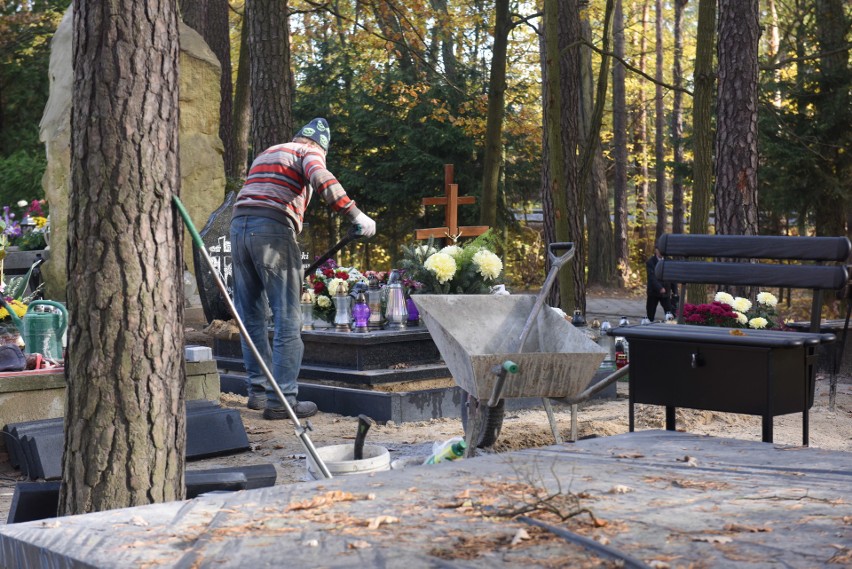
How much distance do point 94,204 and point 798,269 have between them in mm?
3887

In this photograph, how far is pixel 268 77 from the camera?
12.4 m

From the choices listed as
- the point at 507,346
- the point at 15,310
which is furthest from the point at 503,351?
the point at 15,310

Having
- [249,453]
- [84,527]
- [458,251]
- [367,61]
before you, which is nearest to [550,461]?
[84,527]

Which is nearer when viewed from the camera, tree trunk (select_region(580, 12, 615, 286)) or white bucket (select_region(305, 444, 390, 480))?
white bucket (select_region(305, 444, 390, 480))

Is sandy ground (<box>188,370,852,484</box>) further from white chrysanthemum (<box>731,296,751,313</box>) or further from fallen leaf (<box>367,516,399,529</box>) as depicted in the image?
fallen leaf (<box>367,516,399,529</box>)

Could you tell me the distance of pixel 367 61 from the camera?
2589 centimetres

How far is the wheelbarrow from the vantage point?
5.25 metres

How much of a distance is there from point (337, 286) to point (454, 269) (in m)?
1.09

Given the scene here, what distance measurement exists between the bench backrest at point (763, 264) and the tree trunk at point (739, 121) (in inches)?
184

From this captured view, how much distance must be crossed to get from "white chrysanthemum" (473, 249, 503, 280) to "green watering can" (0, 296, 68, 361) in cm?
328

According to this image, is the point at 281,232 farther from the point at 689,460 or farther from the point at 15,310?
the point at 689,460

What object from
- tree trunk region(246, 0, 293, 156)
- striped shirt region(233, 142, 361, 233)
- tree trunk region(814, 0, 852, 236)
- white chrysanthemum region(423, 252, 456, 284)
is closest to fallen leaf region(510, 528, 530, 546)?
striped shirt region(233, 142, 361, 233)

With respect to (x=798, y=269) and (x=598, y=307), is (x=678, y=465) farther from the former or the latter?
(x=598, y=307)

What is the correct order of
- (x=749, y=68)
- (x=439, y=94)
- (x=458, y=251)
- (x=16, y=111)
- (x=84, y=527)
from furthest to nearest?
(x=16, y=111) → (x=439, y=94) → (x=749, y=68) → (x=458, y=251) → (x=84, y=527)
